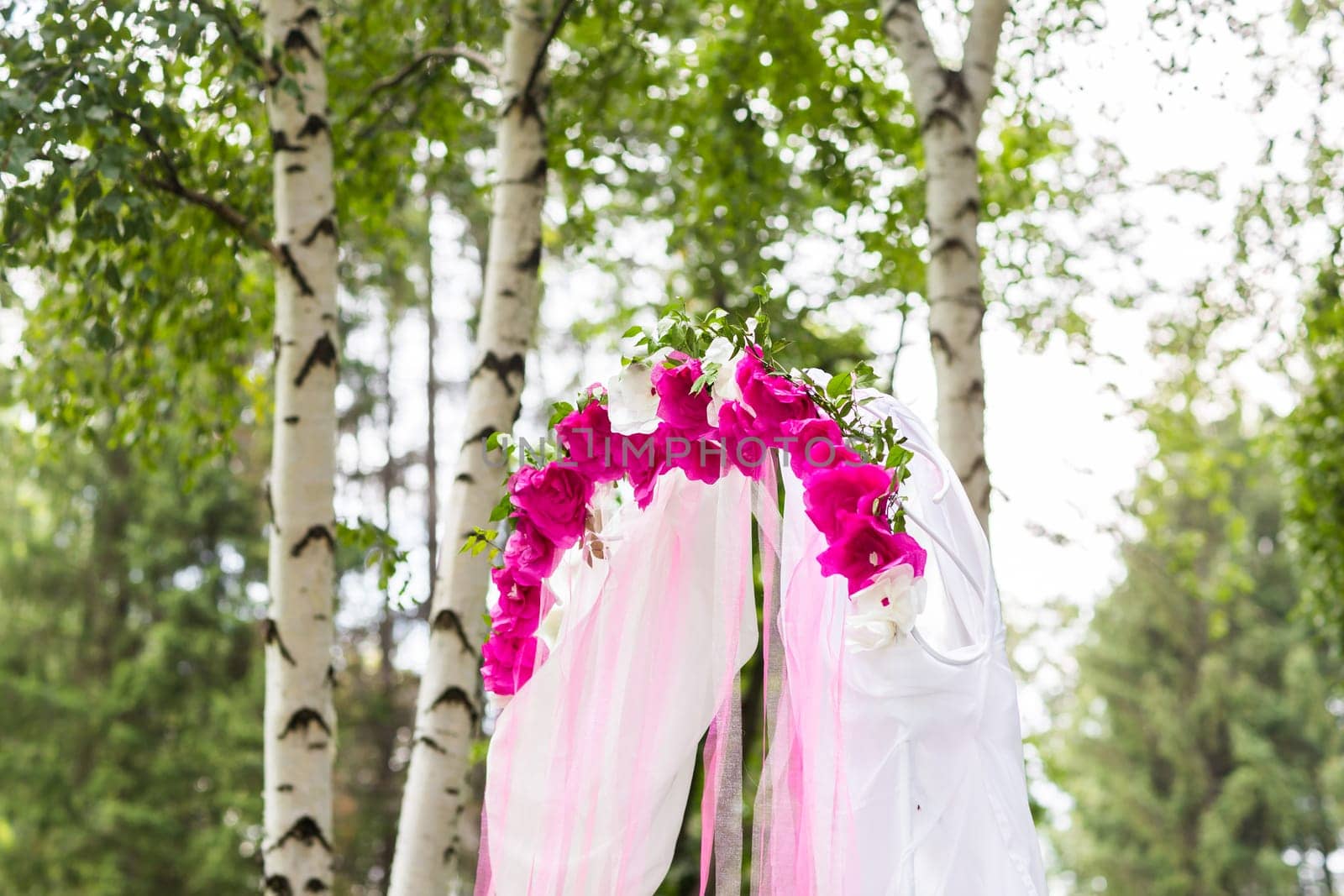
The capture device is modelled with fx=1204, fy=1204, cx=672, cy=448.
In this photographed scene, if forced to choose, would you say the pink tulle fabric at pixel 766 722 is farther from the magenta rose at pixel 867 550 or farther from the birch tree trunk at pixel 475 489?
the birch tree trunk at pixel 475 489

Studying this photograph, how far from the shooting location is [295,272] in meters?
3.04

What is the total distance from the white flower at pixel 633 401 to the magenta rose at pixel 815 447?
24cm

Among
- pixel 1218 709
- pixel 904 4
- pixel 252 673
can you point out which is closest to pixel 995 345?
pixel 904 4

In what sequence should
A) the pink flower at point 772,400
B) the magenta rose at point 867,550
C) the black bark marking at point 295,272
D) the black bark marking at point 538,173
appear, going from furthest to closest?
the black bark marking at point 538,173, the black bark marking at point 295,272, the pink flower at point 772,400, the magenta rose at point 867,550

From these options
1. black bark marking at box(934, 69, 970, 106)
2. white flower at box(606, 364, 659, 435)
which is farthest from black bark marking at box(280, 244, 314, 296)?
black bark marking at box(934, 69, 970, 106)

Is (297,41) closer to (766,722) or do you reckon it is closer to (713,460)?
(713,460)

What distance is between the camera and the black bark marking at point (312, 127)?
3.11 meters

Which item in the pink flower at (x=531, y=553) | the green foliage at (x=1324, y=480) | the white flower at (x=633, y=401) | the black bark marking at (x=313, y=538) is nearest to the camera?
the white flower at (x=633, y=401)

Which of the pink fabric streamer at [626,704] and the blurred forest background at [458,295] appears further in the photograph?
the blurred forest background at [458,295]

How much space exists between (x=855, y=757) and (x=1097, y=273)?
451 centimetres

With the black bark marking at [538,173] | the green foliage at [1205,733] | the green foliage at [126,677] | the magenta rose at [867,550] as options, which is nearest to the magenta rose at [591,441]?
the magenta rose at [867,550]

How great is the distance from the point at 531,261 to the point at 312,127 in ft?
2.15

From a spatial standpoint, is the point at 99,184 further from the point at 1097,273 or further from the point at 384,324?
the point at 384,324

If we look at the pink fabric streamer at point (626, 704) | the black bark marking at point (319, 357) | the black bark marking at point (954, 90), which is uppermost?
the black bark marking at point (954, 90)
